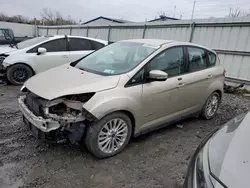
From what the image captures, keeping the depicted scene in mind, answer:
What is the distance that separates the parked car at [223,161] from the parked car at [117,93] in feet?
4.49

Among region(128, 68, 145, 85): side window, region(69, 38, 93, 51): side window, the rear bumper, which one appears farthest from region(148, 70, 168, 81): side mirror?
region(69, 38, 93, 51): side window

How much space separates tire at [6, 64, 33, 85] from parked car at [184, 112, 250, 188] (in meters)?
6.09

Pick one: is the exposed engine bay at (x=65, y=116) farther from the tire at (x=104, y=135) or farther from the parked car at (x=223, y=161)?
the parked car at (x=223, y=161)

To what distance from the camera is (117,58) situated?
3635 millimetres

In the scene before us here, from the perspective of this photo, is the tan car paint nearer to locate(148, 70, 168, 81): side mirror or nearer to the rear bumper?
locate(148, 70, 168, 81): side mirror

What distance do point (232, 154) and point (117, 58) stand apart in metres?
2.50

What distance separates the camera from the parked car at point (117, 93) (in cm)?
275

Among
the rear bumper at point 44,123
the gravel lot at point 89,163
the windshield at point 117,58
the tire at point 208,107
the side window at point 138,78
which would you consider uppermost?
the windshield at point 117,58

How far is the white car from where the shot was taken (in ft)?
21.2

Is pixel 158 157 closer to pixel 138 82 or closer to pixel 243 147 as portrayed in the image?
pixel 138 82

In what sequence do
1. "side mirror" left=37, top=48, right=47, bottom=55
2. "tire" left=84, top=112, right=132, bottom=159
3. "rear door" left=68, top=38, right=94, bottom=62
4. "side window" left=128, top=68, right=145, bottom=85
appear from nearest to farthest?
"tire" left=84, top=112, right=132, bottom=159, "side window" left=128, top=68, right=145, bottom=85, "side mirror" left=37, top=48, right=47, bottom=55, "rear door" left=68, top=38, right=94, bottom=62

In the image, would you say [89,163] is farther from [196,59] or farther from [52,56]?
[52,56]

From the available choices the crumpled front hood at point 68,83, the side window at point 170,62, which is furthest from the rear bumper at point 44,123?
the side window at point 170,62

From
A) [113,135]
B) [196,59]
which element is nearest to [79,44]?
[196,59]
